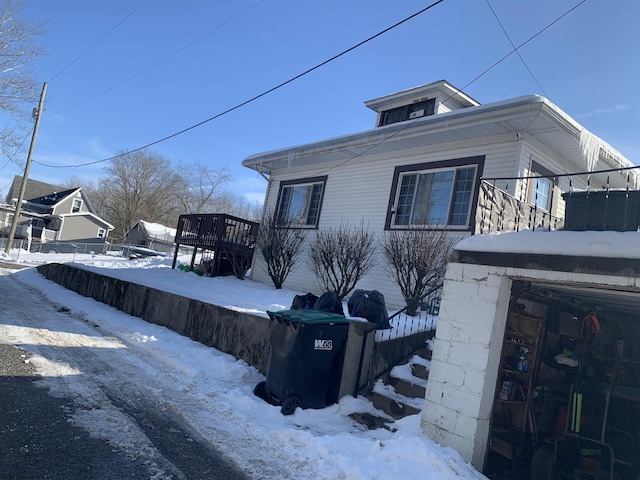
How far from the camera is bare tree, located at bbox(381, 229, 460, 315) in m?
8.70

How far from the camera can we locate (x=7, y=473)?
114 inches

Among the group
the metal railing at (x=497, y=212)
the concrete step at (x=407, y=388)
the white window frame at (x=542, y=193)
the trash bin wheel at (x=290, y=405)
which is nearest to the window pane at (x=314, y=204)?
the white window frame at (x=542, y=193)

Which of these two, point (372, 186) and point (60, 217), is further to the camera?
point (60, 217)

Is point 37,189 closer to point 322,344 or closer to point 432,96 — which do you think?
point 432,96

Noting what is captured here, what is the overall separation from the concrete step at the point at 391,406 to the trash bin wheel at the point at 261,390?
1.38m

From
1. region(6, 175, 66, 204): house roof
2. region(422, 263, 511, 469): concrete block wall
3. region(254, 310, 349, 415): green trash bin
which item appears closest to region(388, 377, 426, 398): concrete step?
region(254, 310, 349, 415): green trash bin

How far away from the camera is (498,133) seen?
9.23m

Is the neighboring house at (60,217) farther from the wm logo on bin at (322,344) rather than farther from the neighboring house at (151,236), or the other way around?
the wm logo on bin at (322,344)

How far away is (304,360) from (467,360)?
6.12 ft

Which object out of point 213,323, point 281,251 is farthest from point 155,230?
point 213,323

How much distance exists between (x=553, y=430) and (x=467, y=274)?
2292 millimetres

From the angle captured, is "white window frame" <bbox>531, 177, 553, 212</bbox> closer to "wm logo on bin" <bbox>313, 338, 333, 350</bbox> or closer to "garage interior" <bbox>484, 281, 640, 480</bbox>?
"garage interior" <bbox>484, 281, 640, 480</bbox>

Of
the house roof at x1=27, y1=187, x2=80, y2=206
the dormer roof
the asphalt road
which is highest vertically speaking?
the dormer roof

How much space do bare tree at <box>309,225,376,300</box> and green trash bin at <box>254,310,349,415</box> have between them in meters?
5.23
